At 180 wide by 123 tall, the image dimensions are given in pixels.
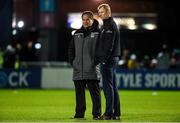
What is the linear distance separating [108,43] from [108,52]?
0.61 feet

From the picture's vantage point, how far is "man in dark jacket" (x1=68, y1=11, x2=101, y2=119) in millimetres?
14398

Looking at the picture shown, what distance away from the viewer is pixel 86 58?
47.3 feet

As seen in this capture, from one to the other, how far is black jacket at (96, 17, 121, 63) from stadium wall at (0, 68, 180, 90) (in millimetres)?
15144

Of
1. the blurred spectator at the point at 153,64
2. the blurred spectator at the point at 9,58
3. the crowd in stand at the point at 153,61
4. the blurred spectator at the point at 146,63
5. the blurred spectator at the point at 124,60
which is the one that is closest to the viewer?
the blurred spectator at the point at 9,58

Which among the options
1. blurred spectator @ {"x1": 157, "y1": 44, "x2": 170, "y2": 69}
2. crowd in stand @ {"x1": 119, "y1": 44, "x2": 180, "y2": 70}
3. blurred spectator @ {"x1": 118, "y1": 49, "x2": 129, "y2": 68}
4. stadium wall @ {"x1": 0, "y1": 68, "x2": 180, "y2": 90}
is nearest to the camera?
stadium wall @ {"x1": 0, "y1": 68, "x2": 180, "y2": 90}

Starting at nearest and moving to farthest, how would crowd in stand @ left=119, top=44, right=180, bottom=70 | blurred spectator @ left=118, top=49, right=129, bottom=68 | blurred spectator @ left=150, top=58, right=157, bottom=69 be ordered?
crowd in stand @ left=119, top=44, right=180, bottom=70, blurred spectator @ left=118, top=49, right=129, bottom=68, blurred spectator @ left=150, top=58, right=157, bottom=69

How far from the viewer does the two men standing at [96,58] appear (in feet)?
46.5

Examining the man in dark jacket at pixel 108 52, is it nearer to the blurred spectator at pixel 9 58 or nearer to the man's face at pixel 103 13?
the man's face at pixel 103 13

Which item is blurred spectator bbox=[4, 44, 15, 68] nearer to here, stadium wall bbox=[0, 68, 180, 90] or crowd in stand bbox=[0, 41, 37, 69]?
crowd in stand bbox=[0, 41, 37, 69]

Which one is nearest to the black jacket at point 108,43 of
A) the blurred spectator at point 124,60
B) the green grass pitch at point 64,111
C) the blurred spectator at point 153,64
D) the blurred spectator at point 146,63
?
the green grass pitch at point 64,111

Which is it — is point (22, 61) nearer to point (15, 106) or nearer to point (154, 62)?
point (154, 62)

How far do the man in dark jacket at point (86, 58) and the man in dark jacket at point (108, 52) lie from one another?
0.20 metres

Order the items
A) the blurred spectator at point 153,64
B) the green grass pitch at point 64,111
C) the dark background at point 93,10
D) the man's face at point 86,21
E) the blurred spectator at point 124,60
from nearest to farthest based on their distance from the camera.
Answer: the man's face at point 86,21 < the green grass pitch at point 64,111 < the blurred spectator at point 124,60 < the blurred spectator at point 153,64 < the dark background at point 93,10

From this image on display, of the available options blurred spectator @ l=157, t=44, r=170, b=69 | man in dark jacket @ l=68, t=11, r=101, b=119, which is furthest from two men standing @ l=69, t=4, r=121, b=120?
blurred spectator @ l=157, t=44, r=170, b=69
